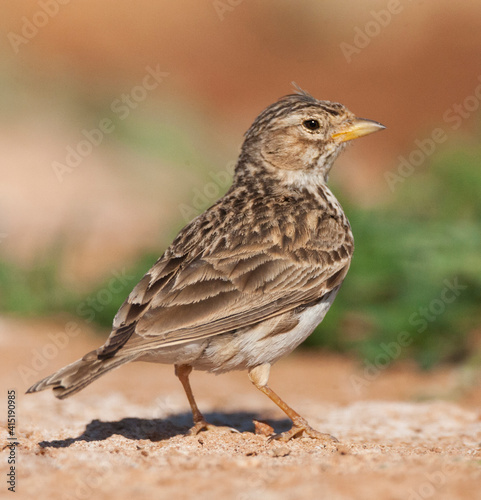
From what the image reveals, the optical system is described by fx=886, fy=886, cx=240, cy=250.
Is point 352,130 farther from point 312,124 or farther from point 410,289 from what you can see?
point 410,289

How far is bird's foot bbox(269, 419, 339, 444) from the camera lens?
18.2 ft

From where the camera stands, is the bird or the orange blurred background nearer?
the bird

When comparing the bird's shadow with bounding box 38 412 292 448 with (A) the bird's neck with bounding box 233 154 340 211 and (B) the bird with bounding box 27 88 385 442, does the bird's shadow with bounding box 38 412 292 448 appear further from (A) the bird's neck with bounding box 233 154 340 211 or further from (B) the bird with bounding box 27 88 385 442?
(A) the bird's neck with bounding box 233 154 340 211

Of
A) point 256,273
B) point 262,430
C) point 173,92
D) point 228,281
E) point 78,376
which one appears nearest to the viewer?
point 78,376

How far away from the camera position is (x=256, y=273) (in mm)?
5508

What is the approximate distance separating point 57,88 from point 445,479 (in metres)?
18.8

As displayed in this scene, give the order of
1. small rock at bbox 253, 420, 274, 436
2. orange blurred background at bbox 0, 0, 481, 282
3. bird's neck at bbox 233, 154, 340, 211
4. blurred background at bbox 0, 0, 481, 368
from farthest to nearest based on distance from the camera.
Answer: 1. orange blurred background at bbox 0, 0, 481, 282
2. blurred background at bbox 0, 0, 481, 368
3. bird's neck at bbox 233, 154, 340, 211
4. small rock at bbox 253, 420, 274, 436

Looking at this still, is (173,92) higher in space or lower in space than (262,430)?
higher

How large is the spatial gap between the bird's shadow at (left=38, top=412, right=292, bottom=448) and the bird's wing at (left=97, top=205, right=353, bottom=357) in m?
0.83

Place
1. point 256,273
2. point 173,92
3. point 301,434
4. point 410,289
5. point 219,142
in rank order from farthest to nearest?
1. point 173,92
2. point 219,142
3. point 410,289
4. point 301,434
5. point 256,273

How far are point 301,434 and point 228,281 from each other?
113cm

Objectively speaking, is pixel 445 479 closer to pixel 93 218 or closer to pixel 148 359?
pixel 148 359

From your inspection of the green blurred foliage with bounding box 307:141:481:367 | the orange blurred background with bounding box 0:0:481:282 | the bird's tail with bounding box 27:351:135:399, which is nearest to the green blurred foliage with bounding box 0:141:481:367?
the green blurred foliage with bounding box 307:141:481:367

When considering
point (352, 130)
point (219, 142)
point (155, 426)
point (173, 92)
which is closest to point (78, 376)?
point (155, 426)
